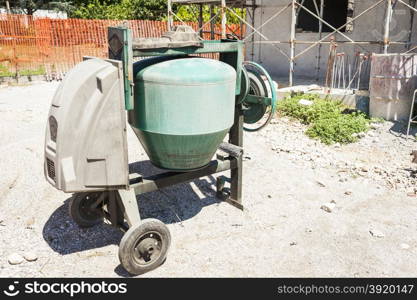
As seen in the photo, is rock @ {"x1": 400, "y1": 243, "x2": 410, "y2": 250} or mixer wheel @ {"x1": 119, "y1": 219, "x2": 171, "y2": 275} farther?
rock @ {"x1": 400, "y1": 243, "x2": 410, "y2": 250}

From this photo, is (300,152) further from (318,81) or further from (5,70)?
(5,70)

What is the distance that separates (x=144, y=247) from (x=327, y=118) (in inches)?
243

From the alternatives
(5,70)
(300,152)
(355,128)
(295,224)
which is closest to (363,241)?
(295,224)

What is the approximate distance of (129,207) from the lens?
4105 millimetres

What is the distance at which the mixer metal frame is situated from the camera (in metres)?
3.86

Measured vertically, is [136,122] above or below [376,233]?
above

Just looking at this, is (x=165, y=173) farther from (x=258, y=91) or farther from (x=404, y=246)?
(x=404, y=246)

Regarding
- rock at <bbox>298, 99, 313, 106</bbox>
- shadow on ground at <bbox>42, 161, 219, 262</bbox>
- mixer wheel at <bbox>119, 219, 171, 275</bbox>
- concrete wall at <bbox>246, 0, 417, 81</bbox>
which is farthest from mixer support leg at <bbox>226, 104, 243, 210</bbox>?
concrete wall at <bbox>246, 0, 417, 81</bbox>

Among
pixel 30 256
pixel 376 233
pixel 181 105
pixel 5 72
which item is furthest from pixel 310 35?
pixel 30 256

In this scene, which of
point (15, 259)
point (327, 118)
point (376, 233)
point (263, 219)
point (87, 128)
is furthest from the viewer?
point (327, 118)

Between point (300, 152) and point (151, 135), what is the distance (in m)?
4.02

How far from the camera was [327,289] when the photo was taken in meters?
3.83

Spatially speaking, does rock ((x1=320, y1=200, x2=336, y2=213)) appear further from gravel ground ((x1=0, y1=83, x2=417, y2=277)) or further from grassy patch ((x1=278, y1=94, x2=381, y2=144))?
grassy patch ((x1=278, y1=94, x2=381, y2=144))

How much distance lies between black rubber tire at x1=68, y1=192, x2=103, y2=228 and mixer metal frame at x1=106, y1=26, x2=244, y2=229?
324 millimetres
